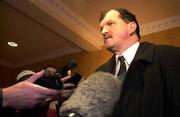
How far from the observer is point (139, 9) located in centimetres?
305

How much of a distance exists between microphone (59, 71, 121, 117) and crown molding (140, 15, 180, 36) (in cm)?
255

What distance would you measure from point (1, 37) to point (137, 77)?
10.00 feet

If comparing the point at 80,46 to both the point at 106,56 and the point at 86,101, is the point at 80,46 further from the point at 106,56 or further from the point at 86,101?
the point at 86,101

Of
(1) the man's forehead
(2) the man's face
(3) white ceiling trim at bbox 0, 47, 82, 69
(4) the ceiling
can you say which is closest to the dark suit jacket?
(2) the man's face

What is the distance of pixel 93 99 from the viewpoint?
2.66ft

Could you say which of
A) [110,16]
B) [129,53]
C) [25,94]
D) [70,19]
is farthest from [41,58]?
[25,94]

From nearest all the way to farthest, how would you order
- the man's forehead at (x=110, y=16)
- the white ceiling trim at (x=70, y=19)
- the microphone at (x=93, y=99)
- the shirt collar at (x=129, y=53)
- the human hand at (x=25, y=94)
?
the microphone at (x=93, y=99) → the human hand at (x=25, y=94) → the shirt collar at (x=129, y=53) → the man's forehead at (x=110, y=16) → the white ceiling trim at (x=70, y=19)

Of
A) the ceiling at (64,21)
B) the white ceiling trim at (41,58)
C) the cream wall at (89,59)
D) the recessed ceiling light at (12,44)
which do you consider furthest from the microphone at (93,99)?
the recessed ceiling light at (12,44)

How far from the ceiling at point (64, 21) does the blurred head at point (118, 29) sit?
3.63 feet

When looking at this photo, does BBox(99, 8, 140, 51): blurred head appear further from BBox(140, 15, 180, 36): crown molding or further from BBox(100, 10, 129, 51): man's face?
BBox(140, 15, 180, 36): crown molding

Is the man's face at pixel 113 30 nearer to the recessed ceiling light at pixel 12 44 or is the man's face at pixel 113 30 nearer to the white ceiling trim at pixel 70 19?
the white ceiling trim at pixel 70 19

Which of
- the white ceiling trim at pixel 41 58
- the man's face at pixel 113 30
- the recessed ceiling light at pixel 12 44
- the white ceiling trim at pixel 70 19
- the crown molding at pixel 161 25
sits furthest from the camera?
the white ceiling trim at pixel 41 58

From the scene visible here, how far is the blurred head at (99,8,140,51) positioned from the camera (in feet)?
5.66

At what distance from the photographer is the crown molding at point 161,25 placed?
10.6ft
